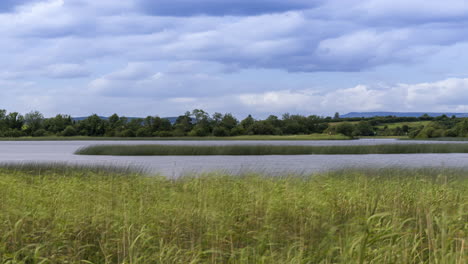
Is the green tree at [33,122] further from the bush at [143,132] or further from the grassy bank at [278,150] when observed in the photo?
the grassy bank at [278,150]

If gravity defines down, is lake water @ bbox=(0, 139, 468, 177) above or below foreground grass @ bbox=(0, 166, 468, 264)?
below

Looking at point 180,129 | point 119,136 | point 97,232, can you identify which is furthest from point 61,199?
point 119,136

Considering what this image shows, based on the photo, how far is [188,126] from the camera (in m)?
114

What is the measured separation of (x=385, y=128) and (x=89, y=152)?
325ft

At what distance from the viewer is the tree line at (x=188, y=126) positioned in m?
110

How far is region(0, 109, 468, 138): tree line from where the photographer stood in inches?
4345

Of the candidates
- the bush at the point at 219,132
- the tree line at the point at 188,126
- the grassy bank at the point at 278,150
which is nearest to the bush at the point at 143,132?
the tree line at the point at 188,126

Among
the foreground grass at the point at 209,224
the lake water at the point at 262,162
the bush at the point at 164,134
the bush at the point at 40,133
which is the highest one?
the bush at the point at 40,133

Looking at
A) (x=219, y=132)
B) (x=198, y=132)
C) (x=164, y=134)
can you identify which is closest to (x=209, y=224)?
(x=219, y=132)

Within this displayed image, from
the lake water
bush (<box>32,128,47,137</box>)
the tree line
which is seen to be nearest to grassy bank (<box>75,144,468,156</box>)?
the lake water

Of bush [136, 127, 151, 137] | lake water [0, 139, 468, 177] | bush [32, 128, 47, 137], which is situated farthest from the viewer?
bush [32, 128, 47, 137]

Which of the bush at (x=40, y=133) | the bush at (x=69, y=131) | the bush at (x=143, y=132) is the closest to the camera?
the bush at (x=143, y=132)

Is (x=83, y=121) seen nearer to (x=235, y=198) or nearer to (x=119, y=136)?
(x=119, y=136)

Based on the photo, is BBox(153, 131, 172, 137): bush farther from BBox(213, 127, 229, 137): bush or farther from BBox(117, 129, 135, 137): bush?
BBox(213, 127, 229, 137): bush
